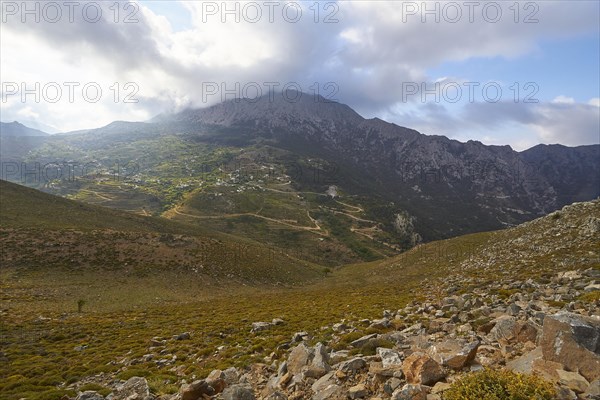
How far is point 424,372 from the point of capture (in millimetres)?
8969

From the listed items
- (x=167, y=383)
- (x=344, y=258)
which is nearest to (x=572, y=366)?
(x=167, y=383)

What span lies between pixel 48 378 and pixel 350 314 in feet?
64.3

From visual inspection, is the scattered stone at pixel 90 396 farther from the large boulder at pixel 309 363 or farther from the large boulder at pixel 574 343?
the large boulder at pixel 574 343

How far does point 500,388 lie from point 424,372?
7.79ft

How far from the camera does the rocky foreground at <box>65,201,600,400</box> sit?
8.33 metres

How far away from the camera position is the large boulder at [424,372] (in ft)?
29.1

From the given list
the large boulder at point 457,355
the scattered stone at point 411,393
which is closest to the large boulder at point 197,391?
the scattered stone at point 411,393

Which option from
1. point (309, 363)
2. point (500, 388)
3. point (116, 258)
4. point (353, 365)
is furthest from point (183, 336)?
point (116, 258)

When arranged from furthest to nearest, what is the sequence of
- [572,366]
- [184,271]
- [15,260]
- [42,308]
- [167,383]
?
[184,271]
[15,260]
[42,308]
[167,383]
[572,366]

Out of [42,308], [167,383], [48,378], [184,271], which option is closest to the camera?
[167,383]

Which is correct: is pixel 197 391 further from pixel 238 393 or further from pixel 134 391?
pixel 134 391

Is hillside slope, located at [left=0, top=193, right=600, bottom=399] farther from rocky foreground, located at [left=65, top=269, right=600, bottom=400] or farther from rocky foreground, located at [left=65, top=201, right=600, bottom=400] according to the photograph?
rocky foreground, located at [left=65, top=269, right=600, bottom=400]

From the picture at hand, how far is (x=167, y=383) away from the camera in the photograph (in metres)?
15.2

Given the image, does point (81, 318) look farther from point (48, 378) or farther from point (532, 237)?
point (532, 237)
